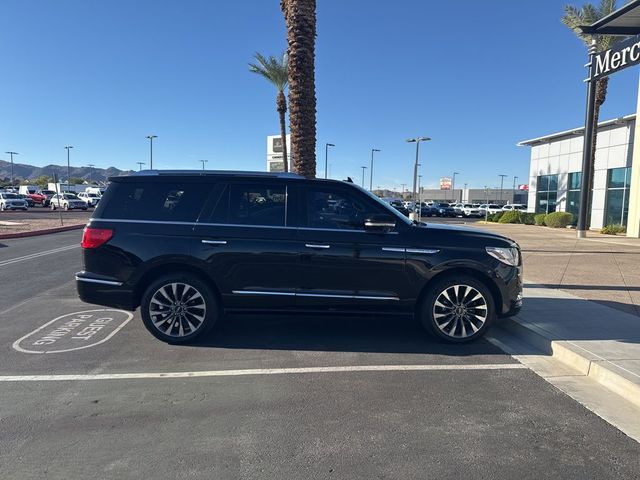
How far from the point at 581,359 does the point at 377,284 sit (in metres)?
2.24

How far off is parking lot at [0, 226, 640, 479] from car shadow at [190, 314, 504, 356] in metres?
0.04

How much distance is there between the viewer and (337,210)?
5664 millimetres

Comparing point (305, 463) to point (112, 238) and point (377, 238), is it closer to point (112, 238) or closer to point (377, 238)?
point (377, 238)

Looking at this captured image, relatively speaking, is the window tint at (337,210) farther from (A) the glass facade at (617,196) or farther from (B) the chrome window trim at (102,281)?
(A) the glass facade at (617,196)

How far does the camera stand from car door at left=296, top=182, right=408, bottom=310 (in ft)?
18.0

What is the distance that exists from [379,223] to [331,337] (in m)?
1.62

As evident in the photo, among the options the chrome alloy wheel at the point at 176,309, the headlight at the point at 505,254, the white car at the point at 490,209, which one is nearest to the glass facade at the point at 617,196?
the white car at the point at 490,209

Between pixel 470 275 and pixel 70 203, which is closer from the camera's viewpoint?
pixel 470 275

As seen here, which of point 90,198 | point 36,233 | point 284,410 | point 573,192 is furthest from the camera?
point 90,198

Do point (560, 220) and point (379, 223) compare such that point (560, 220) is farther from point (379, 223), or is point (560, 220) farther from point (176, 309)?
point (176, 309)

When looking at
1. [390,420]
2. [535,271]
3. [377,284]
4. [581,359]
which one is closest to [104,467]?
[390,420]

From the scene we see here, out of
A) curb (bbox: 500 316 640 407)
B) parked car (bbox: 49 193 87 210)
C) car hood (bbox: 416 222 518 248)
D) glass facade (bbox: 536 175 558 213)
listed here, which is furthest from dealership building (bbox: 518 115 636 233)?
parked car (bbox: 49 193 87 210)

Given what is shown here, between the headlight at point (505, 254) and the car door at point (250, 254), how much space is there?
2.29m

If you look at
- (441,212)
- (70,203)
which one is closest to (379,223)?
(70,203)
